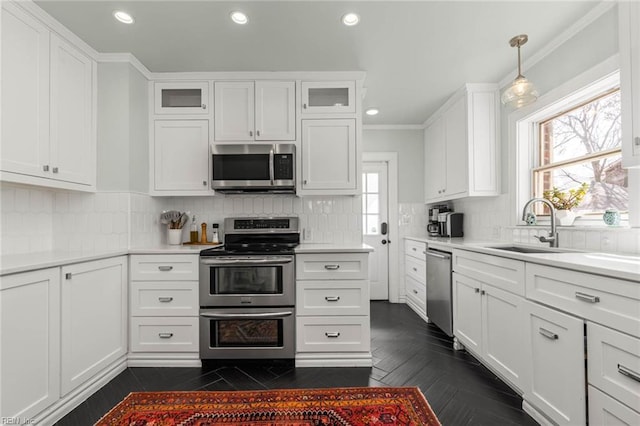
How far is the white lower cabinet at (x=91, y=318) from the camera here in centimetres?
179

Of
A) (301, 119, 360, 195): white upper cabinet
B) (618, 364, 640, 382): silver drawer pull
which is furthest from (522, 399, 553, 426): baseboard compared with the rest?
(301, 119, 360, 195): white upper cabinet

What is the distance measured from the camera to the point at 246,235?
9.75ft

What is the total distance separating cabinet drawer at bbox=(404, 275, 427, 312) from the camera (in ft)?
11.1

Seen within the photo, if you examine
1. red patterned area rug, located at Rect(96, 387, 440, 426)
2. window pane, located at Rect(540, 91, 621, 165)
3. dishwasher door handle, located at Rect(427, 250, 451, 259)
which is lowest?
red patterned area rug, located at Rect(96, 387, 440, 426)

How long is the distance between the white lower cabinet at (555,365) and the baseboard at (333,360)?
3.51ft

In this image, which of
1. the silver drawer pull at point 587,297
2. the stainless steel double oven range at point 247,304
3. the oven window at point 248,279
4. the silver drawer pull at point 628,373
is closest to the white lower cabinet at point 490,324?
the silver drawer pull at point 587,297

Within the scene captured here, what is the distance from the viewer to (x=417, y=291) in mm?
3627

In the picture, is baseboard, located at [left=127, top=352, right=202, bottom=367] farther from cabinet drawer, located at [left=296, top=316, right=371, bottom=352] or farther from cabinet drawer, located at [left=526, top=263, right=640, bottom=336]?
cabinet drawer, located at [left=526, top=263, right=640, bottom=336]

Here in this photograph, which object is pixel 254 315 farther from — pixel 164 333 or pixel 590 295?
pixel 590 295

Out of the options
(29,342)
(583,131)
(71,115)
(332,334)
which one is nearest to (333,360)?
(332,334)

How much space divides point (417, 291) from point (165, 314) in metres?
2.80

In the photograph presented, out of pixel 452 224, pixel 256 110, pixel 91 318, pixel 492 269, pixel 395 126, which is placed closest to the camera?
pixel 91 318

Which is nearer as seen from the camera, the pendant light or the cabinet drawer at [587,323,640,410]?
the cabinet drawer at [587,323,640,410]

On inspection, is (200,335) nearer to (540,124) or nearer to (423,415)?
(423,415)
